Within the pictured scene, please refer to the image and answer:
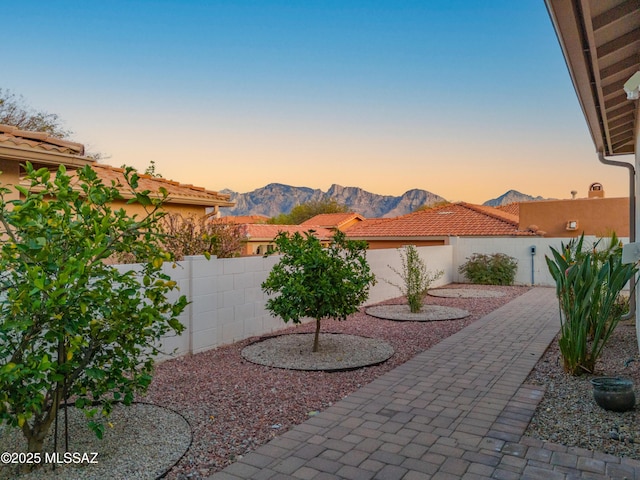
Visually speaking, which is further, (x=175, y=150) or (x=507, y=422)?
(x=175, y=150)

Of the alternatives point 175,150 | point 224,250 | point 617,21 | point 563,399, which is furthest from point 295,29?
point 563,399

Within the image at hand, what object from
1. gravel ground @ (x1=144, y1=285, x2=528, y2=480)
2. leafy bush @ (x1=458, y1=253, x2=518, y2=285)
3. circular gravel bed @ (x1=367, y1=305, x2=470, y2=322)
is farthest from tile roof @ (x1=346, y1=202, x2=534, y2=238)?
gravel ground @ (x1=144, y1=285, x2=528, y2=480)

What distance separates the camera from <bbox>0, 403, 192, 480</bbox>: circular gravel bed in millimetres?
3369

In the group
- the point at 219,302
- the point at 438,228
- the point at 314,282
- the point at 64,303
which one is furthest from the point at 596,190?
the point at 64,303

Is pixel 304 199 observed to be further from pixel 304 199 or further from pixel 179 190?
pixel 179 190

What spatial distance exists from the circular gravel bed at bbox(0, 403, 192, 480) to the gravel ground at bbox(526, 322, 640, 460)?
9.95 feet

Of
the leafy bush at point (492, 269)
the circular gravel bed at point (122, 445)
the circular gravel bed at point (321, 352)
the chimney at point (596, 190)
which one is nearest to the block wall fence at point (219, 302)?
the circular gravel bed at point (321, 352)

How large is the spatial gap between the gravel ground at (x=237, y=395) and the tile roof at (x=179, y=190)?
730 centimetres

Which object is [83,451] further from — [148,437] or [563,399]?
[563,399]

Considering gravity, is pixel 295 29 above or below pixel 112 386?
above

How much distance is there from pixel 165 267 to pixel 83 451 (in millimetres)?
3154

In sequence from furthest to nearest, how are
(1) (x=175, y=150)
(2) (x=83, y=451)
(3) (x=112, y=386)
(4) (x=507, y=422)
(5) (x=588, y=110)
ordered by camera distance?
(1) (x=175, y=150) < (5) (x=588, y=110) < (4) (x=507, y=422) < (2) (x=83, y=451) < (3) (x=112, y=386)

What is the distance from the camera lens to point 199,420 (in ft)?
14.5

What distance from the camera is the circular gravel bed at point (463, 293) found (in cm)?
1411
